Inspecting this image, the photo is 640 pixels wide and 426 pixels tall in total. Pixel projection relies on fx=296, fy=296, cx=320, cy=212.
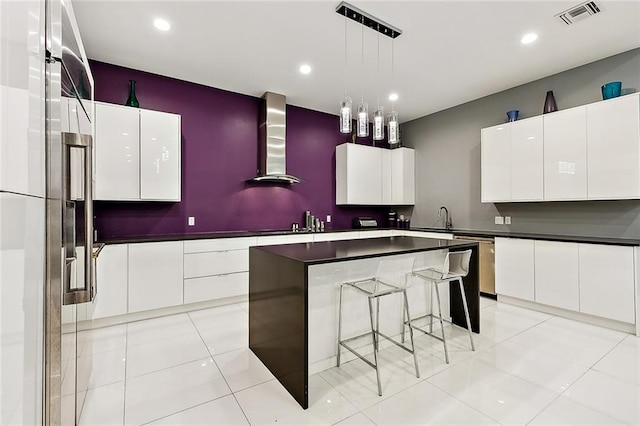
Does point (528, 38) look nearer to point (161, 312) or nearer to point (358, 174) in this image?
point (358, 174)

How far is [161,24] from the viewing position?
9.31 feet

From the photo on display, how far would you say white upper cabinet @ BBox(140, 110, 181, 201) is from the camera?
11.4 ft

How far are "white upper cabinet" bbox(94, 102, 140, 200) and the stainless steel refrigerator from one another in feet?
6.58

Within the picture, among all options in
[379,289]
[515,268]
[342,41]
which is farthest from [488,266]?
[342,41]

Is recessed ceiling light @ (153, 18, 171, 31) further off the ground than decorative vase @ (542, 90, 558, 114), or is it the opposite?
recessed ceiling light @ (153, 18, 171, 31)

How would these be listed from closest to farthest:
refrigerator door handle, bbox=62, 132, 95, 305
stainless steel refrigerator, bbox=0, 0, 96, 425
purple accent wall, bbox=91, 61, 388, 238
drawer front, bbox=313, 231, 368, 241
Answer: stainless steel refrigerator, bbox=0, 0, 96, 425 < refrigerator door handle, bbox=62, 132, 95, 305 < purple accent wall, bbox=91, 61, 388, 238 < drawer front, bbox=313, 231, 368, 241

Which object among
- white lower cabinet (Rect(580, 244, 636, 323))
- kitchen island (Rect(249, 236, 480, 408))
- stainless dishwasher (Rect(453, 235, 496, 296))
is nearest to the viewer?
kitchen island (Rect(249, 236, 480, 408))

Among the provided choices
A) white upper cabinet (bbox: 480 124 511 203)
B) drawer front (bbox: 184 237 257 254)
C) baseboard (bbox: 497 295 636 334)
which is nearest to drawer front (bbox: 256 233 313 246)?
drawer front (bbox: 184 237 257 254)

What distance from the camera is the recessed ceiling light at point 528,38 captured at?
3.04 meters

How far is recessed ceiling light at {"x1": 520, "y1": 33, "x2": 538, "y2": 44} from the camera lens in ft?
9.97

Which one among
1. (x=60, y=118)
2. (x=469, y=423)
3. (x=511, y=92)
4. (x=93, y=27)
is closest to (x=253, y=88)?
(x=93, y=27)

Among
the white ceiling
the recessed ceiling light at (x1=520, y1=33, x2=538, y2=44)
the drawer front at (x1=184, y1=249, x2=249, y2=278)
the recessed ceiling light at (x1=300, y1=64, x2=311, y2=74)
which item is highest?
the recessed ceiling light at (x1=300, y1=64, x2=311, y2=74)

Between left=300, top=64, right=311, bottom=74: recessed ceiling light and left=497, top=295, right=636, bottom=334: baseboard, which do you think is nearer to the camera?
left=497, top=295, right=636, bottom=334: baseboard

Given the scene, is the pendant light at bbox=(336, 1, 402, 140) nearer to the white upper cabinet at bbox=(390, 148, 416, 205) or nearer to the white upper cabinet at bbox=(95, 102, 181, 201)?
the white upper cabinet at bbox=(95, 102, 181, 201)
